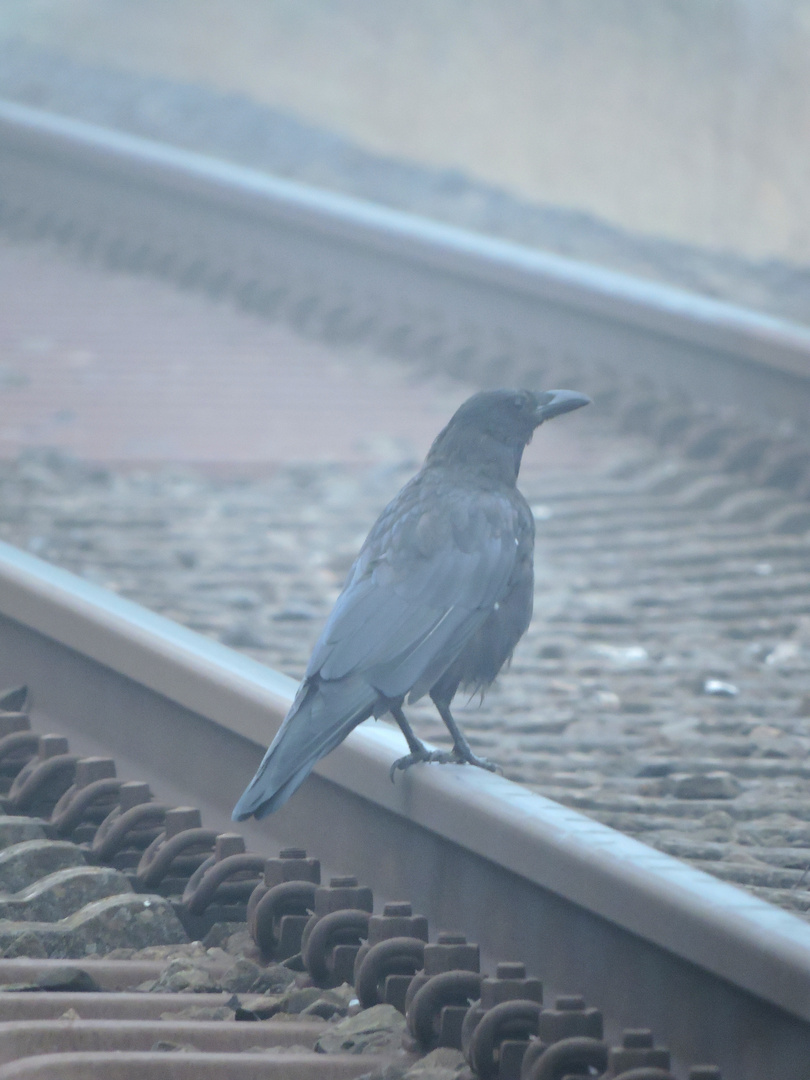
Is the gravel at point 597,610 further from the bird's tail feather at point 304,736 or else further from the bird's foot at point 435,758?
the bird's tail feather at point 304,736

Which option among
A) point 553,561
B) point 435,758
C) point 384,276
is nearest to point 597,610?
point 553,561

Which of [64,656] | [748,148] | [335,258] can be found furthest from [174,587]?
[748,148]

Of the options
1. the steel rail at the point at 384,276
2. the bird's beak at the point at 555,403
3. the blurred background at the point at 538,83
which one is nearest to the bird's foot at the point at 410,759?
the bird's beak at the point at 555,403

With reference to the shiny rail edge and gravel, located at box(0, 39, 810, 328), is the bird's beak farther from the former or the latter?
gravel, located at box(0, 39, 810, 328)

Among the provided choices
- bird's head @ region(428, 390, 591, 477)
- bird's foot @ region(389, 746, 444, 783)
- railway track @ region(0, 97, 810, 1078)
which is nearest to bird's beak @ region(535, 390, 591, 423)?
bird's head @ region(428, 390, 591, 477)

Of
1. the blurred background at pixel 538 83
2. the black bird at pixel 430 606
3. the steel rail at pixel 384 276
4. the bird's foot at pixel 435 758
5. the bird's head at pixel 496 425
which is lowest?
the bird's foot at pixel 435 758

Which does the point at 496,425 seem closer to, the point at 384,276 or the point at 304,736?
the point at 304,736

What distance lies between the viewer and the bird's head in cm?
408

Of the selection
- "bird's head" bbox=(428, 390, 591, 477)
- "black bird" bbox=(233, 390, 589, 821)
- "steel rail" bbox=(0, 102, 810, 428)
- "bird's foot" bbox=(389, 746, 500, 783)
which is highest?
"steel rail" bbox=(0, 102, 810, 428)

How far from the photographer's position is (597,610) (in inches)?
223

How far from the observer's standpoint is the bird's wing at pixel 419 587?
11.0 feet

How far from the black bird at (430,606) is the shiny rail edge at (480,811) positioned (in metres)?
0.17

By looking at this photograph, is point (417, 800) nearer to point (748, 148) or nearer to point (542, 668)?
point (542, 668)

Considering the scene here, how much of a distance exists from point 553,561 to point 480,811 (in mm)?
3160
